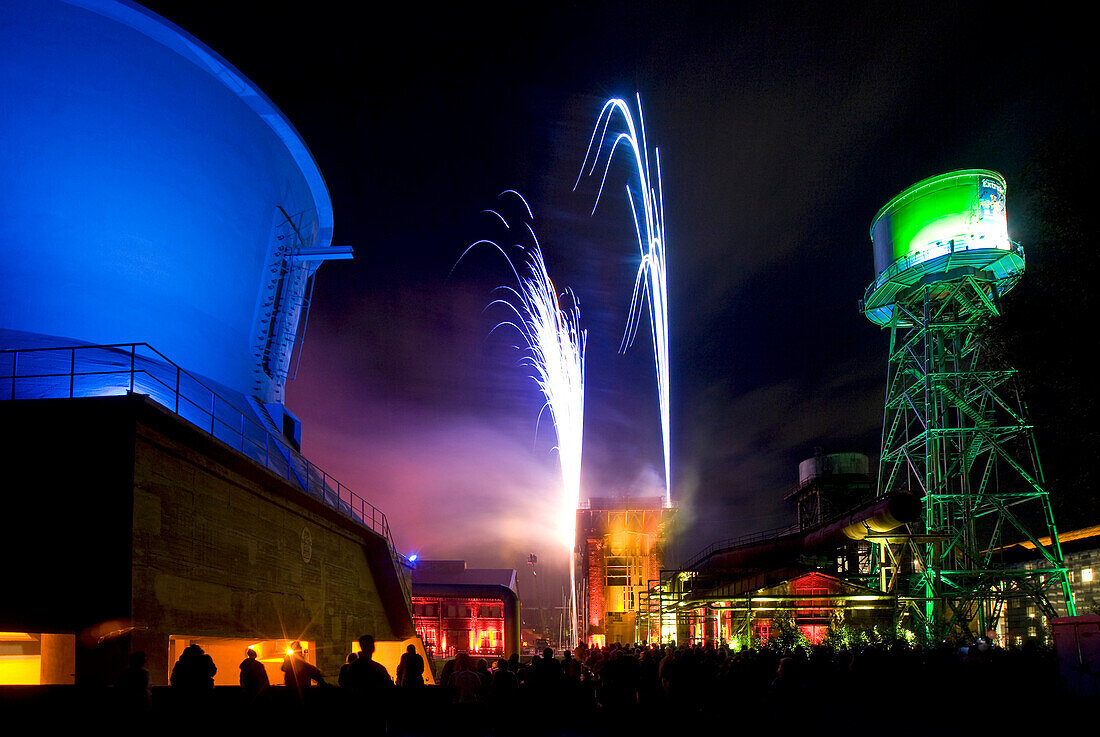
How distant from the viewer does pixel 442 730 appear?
377 inches

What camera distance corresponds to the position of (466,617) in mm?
50406

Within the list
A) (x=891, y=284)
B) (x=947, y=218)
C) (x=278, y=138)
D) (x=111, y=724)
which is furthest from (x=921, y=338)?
(x=111, y=724)

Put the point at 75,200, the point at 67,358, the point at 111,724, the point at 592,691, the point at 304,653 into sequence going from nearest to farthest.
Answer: the point at 111,724
the point at 592,691
the point at 67,358
the point at 75,200
the point at 304,653

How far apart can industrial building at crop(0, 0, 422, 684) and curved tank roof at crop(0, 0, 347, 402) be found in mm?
48

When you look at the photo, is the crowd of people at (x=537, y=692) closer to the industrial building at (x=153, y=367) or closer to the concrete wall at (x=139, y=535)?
the concrete wall at (x=139, y=535)

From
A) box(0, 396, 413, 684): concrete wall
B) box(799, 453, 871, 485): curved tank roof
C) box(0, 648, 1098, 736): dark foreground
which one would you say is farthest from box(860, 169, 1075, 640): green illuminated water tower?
box(0, 396, 413, 684): concrete wall

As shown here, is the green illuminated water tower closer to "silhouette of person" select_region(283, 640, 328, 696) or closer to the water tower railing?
the water tower railing

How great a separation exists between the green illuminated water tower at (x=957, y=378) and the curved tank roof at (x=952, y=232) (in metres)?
0.04

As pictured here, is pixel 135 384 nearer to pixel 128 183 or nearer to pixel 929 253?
pixel 128 183

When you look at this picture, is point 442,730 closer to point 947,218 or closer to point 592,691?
point 592,691

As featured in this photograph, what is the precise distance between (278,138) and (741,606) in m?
21.9

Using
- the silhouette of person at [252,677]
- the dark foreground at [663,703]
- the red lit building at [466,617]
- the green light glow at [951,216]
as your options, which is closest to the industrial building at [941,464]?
the green light glow at [951,216]

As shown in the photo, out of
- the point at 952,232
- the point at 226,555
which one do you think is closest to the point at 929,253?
the point at 952,232

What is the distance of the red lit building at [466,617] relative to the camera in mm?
49406
